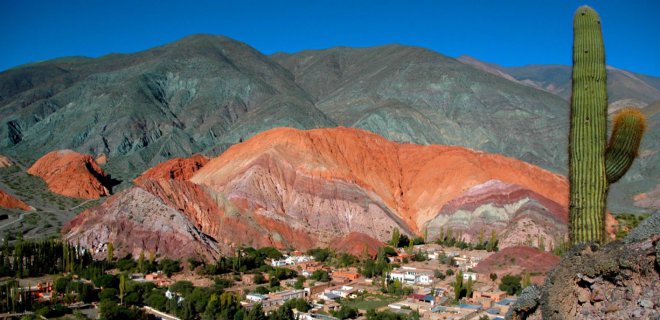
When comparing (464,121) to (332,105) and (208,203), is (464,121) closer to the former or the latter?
(332,105)

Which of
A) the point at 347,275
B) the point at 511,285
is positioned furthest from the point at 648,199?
the point at 347,275

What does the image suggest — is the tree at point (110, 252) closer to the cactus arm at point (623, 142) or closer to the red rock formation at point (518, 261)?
the red rock formation at point (518, 261)

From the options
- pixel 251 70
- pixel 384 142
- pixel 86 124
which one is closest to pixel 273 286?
pixel 384 142

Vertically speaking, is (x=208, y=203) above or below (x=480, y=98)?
below

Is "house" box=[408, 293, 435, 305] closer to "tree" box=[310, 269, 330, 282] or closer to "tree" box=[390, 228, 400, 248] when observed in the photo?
"tree" box=[310, 269, 330, 282]

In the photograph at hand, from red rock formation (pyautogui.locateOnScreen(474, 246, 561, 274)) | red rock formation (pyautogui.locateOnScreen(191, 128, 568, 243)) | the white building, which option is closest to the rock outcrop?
red rock formation (pyautogui.locateOnScreen(474, 246, 561, 274))

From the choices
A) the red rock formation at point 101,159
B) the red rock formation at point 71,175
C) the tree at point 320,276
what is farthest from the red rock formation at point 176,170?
the tree at point 320,276

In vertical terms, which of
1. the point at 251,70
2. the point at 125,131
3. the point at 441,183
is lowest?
the point at 441,183
